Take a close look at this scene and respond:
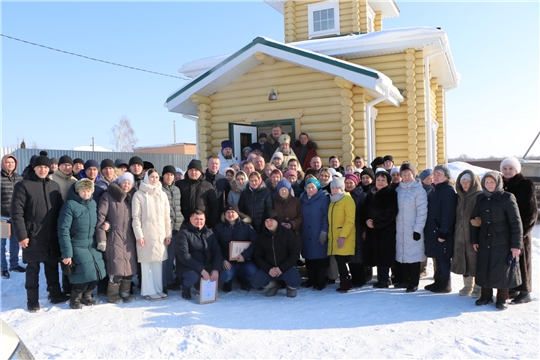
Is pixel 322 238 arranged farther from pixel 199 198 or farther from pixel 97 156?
pixel 97 156

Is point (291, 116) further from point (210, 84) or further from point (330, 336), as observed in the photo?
point (330, 336)

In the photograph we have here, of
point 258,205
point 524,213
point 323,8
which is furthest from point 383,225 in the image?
point 323,8

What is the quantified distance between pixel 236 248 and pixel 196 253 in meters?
0.54

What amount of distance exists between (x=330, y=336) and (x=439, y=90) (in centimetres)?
1332

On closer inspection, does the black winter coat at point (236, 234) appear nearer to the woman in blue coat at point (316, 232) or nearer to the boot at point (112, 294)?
the woman in blue coat at point (316, 232)

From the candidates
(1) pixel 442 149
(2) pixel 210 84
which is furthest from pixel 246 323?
(1) pixel 442 149

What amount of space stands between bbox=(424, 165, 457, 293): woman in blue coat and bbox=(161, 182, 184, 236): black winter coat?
10.8ft

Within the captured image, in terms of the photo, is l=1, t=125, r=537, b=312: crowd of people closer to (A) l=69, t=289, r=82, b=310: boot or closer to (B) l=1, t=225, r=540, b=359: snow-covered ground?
(A) l=69, t=289, r=82, b=310: boot

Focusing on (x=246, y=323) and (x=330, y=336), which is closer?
(x=330, y=336)

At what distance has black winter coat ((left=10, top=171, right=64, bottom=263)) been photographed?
4809 mm

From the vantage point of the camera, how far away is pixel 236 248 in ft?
18.4

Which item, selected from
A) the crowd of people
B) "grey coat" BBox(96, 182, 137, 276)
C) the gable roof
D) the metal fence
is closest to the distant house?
the gable roof

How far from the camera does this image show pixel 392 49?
1034cm

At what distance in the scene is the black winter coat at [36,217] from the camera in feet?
15.8
